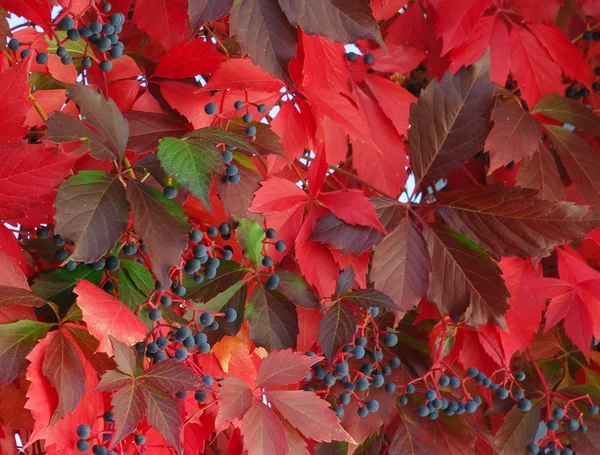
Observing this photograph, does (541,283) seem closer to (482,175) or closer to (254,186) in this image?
(482,175)

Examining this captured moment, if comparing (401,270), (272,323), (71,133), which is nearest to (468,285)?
(401,270)

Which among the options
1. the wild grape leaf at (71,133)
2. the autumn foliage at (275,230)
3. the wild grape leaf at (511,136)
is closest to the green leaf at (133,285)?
the autumn foliage at (275,230)

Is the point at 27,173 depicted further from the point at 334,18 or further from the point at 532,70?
the point at 532,70

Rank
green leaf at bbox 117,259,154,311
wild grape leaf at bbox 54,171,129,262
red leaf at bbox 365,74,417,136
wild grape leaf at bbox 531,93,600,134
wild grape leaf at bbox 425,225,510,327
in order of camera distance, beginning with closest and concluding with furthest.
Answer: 1. wild grape leaf at bbox 54,171,129,262
2. green leaf at bbox 117,259,154,311
3. wild grape leaf at bbox 425,225,510,327
4. red leaf at bbox 365,74,417,136
5. wild grape leaf at bbox 531,93,600,134

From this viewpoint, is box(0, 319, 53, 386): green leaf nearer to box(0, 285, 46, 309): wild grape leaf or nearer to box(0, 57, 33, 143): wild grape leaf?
box(0, 285, 46, 309): wild grape leaf

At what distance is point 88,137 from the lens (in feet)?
1.91

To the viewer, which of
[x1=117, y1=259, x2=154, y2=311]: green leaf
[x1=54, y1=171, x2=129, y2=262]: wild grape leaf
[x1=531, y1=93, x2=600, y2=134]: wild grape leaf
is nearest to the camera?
[x1=54, y1=171, x2=129, y2=262]: wild grape leaf

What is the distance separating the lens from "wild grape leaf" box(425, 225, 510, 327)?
747 mm

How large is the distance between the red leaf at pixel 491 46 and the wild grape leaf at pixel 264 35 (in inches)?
13.5

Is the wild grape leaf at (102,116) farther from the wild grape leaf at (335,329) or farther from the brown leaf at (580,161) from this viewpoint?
the brown leaf at (580,161)

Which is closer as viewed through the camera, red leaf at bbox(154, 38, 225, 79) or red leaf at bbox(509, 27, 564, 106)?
red leaf at bbox(154, 38, 225, 79)

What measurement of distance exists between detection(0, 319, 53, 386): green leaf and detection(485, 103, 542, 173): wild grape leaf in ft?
1.72

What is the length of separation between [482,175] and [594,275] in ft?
0.71

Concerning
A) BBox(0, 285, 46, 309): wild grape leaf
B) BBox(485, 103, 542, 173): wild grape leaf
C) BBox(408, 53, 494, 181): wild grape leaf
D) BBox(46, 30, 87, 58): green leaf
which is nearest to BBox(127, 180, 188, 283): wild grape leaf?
BBox(0, 285, 46, 309): wild grape leaf
